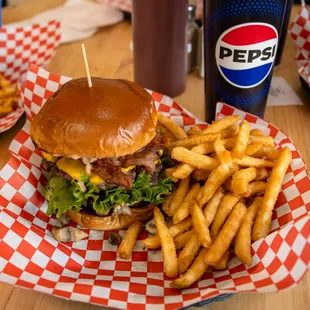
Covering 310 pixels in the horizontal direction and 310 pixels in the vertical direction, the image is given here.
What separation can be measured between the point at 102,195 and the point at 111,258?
23 centimetres

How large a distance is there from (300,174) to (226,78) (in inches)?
21.3

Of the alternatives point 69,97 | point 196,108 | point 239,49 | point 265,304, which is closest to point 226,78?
point 239,49

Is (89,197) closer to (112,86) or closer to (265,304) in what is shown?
(112,86)

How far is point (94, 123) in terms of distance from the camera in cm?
145

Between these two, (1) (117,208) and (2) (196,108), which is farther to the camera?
(2) (196,108)

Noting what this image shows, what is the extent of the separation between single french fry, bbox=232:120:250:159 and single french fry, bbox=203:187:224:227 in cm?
14

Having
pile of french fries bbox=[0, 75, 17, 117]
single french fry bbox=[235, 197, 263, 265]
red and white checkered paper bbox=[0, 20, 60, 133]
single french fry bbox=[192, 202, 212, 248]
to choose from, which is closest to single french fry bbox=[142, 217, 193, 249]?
single french fry bbox=[192, 202, 212, 248]

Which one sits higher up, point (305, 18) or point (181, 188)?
point (305, 18)

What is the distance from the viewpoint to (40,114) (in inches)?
60.9

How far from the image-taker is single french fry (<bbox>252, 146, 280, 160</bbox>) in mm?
1564

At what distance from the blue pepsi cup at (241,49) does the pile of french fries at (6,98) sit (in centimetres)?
101

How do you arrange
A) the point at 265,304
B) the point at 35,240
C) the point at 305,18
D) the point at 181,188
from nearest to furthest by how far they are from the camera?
the point at 265,304 < the point at 35,240 < the point at 181,188 < the point at 305,18

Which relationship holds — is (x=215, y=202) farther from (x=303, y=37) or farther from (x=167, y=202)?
(x=303, y=37)

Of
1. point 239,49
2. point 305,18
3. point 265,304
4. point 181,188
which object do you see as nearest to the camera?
point 265,304
